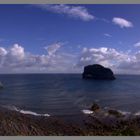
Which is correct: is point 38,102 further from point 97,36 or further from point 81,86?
point 97,36

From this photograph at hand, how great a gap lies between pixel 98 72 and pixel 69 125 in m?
0.68

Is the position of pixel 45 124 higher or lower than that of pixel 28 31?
lower

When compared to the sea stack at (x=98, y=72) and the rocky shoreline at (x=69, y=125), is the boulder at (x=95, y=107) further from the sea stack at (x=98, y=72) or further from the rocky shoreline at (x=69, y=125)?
the sea stack at (x=98, y=72)

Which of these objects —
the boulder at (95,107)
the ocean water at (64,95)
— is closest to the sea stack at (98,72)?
the ocean water at (64,95)

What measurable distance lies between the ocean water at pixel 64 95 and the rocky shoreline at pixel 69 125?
2.8 inches

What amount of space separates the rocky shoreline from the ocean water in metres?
0.07

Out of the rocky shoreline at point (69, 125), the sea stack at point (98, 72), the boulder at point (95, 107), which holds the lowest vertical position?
the rocky shoreline at point (69, 125)

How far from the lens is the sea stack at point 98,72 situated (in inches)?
253

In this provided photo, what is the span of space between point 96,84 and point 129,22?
79cm

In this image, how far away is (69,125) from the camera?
6.41 m

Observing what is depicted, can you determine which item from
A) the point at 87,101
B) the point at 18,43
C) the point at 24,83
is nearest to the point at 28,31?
the point at 18,43

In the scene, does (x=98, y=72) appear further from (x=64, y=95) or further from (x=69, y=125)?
(x=69, y=125)

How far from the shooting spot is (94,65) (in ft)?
21.1

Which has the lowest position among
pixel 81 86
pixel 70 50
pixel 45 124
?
pixel 45 124
